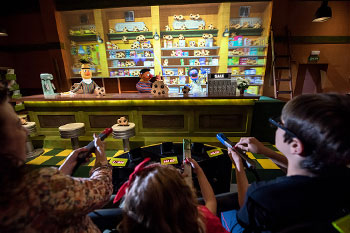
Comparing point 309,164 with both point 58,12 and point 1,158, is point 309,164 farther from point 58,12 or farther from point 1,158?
point 58,12

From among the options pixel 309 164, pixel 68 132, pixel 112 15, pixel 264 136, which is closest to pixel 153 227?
pixel 309 164

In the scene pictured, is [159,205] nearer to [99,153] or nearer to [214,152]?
[99,153]

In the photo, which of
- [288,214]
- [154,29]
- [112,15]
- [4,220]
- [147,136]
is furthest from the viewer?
[112,15]

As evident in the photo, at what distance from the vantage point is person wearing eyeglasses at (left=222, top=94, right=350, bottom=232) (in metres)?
0.59

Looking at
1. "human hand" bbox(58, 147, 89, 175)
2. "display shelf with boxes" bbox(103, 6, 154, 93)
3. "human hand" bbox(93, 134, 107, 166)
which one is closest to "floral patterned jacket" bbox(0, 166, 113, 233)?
"human hand" bbox(93, 134, 107, 166)

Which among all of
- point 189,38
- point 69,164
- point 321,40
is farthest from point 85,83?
point 321,40

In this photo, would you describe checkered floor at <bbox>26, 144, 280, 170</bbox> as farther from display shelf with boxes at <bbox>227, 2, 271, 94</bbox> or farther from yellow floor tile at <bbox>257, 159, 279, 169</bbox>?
display shelf with boxes at <bbox>227, 2, 271, 94</bbox>

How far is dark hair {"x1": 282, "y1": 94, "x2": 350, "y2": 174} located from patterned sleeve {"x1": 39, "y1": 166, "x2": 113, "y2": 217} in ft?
2.92

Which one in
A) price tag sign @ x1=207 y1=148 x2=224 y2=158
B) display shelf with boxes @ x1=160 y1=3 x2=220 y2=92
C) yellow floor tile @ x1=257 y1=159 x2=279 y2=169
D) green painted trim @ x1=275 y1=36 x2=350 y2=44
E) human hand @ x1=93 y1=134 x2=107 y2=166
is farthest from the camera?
display shelf with boxes @ x1=160 y1=3 x2=220 y2=92

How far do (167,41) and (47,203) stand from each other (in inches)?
223

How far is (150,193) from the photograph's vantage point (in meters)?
0.56

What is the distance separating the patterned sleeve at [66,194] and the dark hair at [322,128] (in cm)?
89

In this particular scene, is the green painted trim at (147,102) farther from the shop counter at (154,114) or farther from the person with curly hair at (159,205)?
the person with curly hair at (159,205)

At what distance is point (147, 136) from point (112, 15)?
4.69 metres
